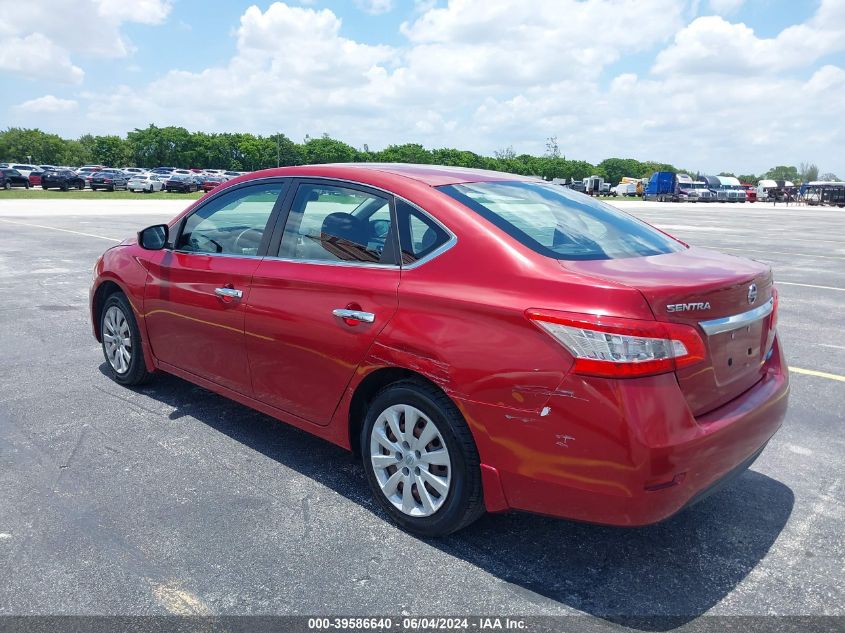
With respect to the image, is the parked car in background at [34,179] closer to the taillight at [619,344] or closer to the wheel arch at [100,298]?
the wheel arch at [100,298]

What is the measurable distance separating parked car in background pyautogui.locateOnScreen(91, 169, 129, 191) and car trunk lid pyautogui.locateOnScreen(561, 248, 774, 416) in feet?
170

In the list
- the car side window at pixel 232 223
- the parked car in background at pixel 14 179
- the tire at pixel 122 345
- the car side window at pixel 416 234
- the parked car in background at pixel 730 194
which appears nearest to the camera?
the car side window at pixel 416 234

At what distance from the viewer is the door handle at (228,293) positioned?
12.6 ft

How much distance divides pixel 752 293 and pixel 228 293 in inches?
105

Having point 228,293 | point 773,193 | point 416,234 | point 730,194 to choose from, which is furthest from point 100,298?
point 773,193

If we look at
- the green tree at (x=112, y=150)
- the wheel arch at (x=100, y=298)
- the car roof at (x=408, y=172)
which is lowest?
the wheel arch at (x=100, y=298)

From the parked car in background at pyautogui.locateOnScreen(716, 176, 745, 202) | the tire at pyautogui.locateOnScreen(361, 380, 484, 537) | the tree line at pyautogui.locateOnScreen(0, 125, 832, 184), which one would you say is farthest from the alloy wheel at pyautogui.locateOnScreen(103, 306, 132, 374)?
the tree line at pyautogui.locateOnScreen(0, 125, 832, 184)

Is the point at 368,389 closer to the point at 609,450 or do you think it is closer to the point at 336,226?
the point at 336,226

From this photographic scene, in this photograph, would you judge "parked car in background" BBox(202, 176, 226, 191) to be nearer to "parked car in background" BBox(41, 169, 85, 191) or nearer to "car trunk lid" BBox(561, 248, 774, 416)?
"parked car in background" BBox(41, 169, 85, 191)

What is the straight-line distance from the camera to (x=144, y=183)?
47562 millimetres

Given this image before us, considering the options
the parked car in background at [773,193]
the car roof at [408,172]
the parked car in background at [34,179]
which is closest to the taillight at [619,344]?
the car roof at [408,172]

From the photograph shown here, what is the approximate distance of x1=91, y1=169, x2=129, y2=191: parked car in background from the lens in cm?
4825

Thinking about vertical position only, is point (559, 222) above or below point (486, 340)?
above

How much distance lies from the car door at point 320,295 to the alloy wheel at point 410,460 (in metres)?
0.32
